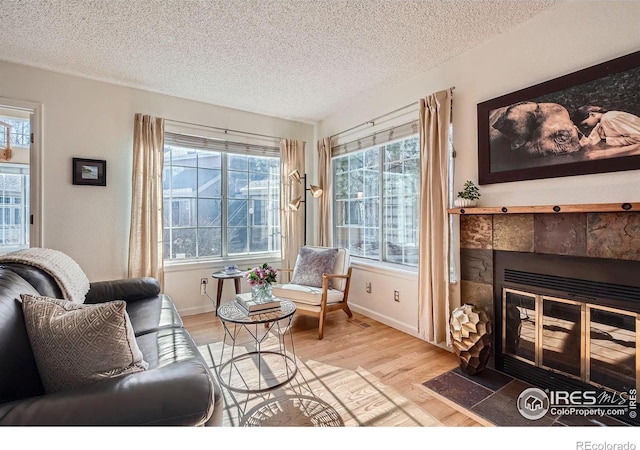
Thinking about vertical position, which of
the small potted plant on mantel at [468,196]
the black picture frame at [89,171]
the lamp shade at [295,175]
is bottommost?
the small potted plant on mantel at [468,196]

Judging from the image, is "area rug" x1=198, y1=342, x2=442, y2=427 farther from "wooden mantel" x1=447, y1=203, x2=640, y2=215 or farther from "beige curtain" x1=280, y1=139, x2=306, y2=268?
"beige curtain" x1=280, y1=139, x2=306, y2=268

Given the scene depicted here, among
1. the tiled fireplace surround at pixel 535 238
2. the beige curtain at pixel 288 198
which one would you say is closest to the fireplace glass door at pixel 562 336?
the tiled fireplace surround at pixel 535 238

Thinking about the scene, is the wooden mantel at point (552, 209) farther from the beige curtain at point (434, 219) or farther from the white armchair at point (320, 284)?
the white armchair at point (320, 284)

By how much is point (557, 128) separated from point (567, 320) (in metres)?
1.26

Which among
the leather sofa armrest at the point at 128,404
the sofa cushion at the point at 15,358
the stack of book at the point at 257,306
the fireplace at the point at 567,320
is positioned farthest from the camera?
the stack of book at the point at 257,306

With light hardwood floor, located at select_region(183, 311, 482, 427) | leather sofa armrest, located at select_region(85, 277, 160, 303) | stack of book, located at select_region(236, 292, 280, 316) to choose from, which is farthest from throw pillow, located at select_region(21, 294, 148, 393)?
light hardwood floor, located at select_region(183, 311, 482, 427)

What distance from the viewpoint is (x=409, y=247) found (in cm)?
318

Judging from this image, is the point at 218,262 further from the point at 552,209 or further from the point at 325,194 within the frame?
the point at 552,209

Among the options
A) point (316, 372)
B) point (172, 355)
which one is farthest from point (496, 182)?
point (172, 355)

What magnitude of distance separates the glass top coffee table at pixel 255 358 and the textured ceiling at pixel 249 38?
2091mm

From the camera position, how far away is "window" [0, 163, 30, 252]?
403cm

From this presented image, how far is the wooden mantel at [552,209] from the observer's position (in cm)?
162

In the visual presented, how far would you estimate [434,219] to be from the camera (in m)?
2.68

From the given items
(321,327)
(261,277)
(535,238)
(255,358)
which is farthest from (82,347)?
(535,238)
